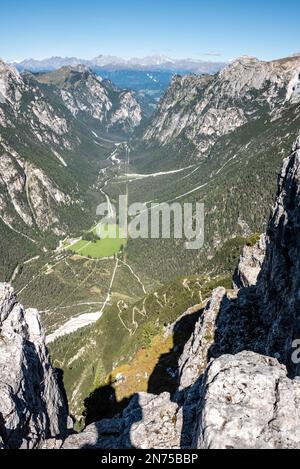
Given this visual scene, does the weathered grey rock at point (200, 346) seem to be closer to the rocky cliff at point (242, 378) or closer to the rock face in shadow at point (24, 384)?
the rocky cliff at point (242, 378)

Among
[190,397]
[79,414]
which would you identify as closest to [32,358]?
[190,397]

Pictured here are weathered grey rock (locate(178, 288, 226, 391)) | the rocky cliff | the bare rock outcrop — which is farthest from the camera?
weathered grey rock (locate(178, 288, 226, 391))

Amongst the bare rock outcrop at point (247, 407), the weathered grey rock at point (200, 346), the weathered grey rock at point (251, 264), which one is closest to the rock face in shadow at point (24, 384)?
the weathered grey rock at point (200, 346)

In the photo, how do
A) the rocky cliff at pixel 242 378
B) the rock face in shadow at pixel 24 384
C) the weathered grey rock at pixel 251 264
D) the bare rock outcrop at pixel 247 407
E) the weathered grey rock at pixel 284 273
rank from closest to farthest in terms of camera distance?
1. the bare rock outcrop at pixel 247 407
2. the rocky cliff at pixel 242 378
3. the rock face in shadow at pixel 24 384
4. the weathered grey rock at pixel 284 273
5. the weathered grey rock at pixel 251 264

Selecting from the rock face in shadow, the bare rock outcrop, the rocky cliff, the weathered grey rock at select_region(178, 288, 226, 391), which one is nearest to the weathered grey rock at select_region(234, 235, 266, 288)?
the weathered grey rock at select_region(178, 288, 226, 391)

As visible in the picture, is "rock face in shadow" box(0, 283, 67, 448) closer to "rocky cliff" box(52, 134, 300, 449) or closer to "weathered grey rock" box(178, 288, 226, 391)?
"rocky cliff" box(52, 134, 300, 449)

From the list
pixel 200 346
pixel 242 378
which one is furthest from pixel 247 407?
pixel 200 346
